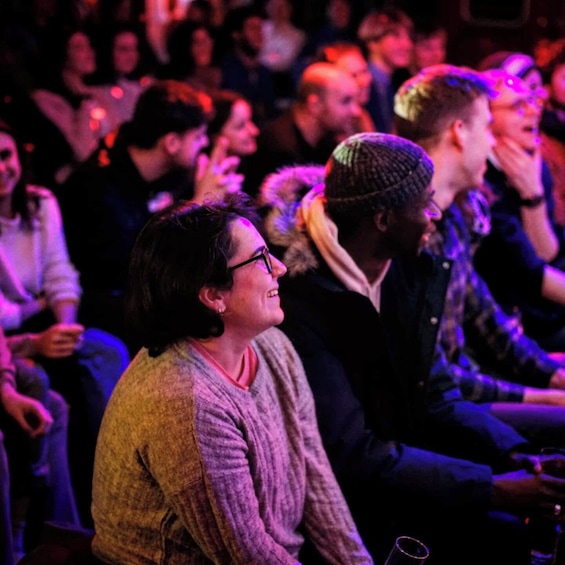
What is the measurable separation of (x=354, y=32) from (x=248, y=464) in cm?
716

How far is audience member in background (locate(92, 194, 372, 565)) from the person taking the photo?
4.46ft

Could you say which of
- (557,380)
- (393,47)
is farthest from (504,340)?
(393,47)

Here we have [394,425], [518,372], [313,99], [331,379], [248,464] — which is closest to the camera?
[248,464]

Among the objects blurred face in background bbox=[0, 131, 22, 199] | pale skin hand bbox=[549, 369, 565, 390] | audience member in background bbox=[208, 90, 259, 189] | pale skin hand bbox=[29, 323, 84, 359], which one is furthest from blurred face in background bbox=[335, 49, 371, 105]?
pale skin hand bbox=[29, 323, 84, 359]

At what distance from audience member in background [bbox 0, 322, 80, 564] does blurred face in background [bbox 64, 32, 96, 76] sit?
2.88 m

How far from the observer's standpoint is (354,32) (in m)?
7.97

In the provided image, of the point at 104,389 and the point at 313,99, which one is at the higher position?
the point at 313,99

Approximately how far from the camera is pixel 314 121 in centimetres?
442

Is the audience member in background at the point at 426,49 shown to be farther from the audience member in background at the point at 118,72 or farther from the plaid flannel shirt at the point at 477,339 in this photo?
the plaid flannel shirt at the point at 477,339

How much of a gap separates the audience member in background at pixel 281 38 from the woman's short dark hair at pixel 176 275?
590 centimetres

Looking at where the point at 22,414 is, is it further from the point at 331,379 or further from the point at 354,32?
the point at 354,32

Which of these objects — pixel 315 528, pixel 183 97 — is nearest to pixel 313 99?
pixel 183 97

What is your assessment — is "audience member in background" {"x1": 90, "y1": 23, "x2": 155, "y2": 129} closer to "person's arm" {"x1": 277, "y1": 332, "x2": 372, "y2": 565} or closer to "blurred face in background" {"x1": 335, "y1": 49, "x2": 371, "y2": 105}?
"blurred face in background" {"x1": 335, "y1": 49, "x2": 371, "y2": 105}

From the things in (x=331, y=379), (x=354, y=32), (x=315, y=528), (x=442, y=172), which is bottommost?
(x=354, y=32)
